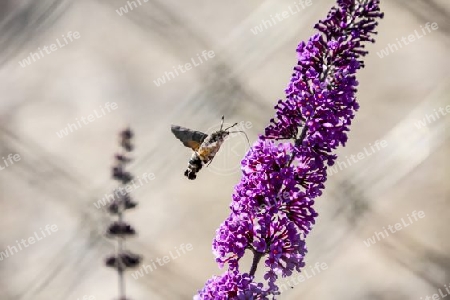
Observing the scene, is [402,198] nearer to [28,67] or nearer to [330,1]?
[330,1]

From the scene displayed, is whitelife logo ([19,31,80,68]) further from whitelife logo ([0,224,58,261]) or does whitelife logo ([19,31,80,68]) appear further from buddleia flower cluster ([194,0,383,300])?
buddleia flower cluster ([194,0,383,300])

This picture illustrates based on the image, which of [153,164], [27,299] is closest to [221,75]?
[153,164]

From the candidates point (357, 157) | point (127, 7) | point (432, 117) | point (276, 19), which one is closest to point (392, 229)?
point (357, 157)

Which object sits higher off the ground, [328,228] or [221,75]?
[221,75]

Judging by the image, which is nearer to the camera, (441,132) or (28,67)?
(28,67)

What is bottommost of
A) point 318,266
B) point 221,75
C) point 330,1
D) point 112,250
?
point 318,266

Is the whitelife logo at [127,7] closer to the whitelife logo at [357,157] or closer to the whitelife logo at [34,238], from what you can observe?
the whitelife logo at [34,238]

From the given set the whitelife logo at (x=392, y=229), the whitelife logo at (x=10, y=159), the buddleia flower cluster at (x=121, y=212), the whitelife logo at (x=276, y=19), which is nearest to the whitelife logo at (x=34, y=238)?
the whitelife logo at (x=10, y=159)

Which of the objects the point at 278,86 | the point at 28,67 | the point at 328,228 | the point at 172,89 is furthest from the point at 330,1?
the point at 28,67
